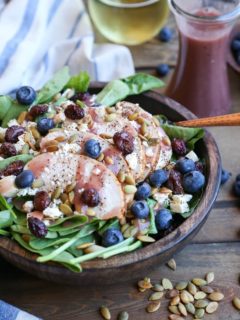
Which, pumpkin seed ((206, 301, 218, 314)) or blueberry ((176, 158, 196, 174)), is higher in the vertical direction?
blueberry ((176, 158, 196, 174))

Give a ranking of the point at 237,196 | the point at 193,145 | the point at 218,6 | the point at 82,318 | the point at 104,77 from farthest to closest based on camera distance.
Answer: the point at 104,77, the point at 218,6, the point at 237,196, the point at 193,145, the point at 82,318

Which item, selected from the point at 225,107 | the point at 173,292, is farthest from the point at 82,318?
the point at 225,107

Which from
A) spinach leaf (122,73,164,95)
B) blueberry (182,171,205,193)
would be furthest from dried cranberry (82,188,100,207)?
spinach leaf (122,73,164,95)

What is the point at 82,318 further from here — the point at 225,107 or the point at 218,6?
the point at 218,6

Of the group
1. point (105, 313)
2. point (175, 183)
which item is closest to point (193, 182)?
point (175, 183)

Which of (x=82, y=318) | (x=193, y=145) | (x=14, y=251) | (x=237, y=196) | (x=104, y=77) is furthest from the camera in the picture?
(x=104, y=77)

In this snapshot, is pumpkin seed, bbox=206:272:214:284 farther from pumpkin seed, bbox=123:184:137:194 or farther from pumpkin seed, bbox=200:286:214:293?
pumpkin seed, bbox=123:184:137:194
